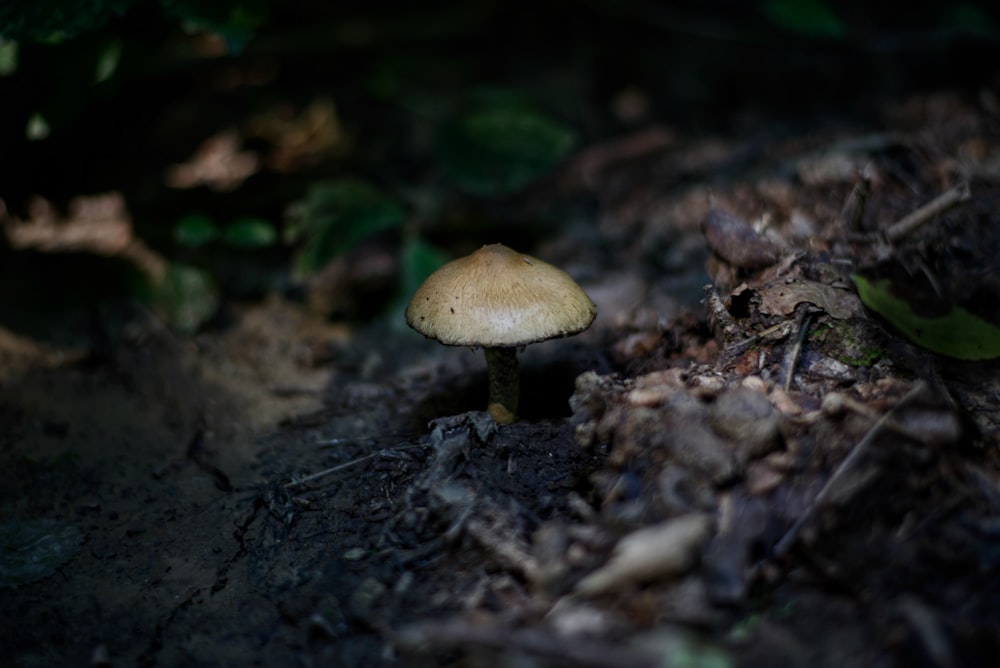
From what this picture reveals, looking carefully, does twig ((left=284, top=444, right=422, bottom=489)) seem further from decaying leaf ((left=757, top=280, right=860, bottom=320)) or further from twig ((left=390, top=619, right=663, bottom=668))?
decaying leaf ((left=757, top=280, right=860, bottom=320))

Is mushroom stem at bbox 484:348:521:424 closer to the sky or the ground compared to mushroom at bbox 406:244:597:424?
closer to the ground

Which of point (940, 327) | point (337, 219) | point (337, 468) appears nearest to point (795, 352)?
point (940, 327)

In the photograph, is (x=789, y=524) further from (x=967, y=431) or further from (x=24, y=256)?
(x=24, y=256)

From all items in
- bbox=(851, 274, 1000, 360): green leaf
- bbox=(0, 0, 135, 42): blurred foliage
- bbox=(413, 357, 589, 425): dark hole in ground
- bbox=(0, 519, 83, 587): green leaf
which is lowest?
bbox=(0, 519, 83, 587): green leaf

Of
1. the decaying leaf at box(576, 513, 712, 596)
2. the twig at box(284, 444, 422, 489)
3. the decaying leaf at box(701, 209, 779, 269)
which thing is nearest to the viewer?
the decaying leaf at box(576, 513, 712, 596)

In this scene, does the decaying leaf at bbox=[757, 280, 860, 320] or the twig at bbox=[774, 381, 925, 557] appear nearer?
the twig at bbox=[774, 381, 925, 557]

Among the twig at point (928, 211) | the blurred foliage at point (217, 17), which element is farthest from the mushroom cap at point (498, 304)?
the blurred foliage at point (217, 17)

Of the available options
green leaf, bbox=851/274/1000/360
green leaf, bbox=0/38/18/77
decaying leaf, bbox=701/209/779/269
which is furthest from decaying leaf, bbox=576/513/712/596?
green leaf, bbox=0/38/18/77

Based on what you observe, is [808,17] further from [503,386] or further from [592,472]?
[592,472]

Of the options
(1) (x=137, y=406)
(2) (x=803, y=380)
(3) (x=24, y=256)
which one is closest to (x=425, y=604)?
(2) (x=803, y=380)
